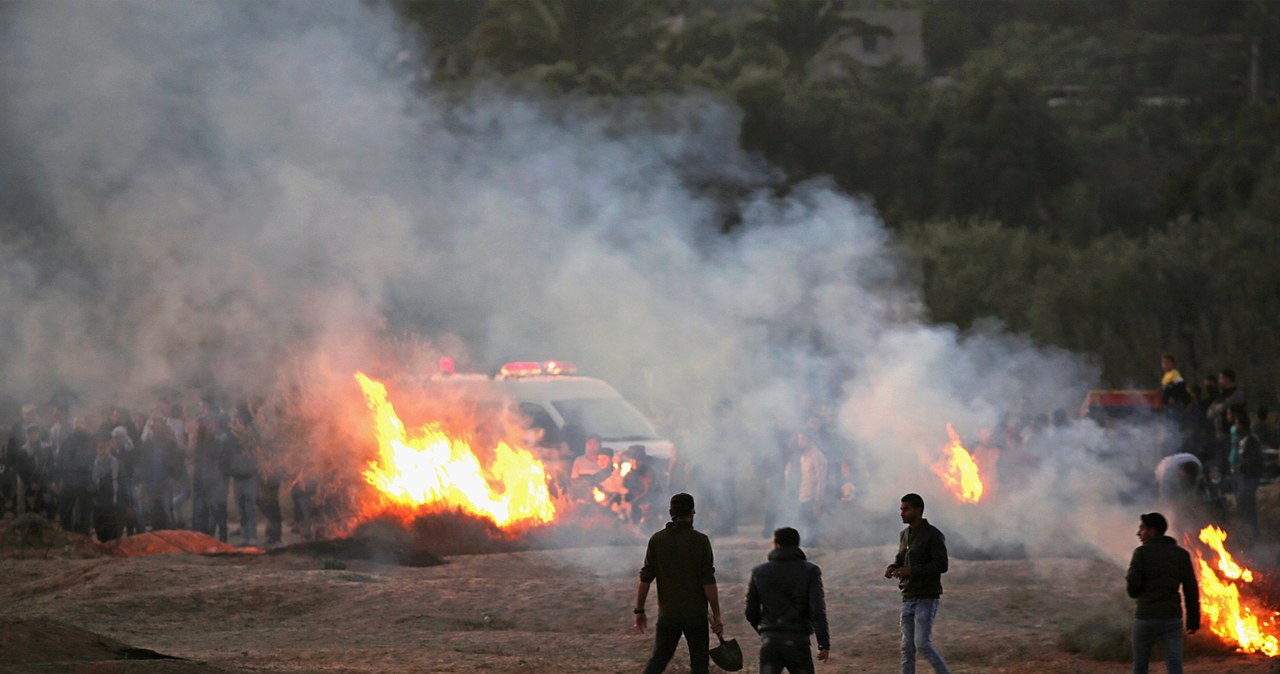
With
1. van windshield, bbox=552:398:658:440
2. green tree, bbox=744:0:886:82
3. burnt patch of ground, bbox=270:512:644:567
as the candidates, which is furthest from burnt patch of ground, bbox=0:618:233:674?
green tree, bbox=744:0:886:82

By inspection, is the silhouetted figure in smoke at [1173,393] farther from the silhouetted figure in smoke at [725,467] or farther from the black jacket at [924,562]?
the black jacket at [924,562]

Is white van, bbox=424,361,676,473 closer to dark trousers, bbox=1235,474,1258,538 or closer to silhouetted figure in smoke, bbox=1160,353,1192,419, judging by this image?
silhouetted figure in smoke, bbox=1160,353,1192,419

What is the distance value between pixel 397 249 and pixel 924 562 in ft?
41.4

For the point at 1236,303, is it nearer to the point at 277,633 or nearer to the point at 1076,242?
the point at 1076,242

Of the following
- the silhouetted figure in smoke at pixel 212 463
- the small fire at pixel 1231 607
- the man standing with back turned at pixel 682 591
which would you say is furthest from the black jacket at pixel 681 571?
the silhouetted figure in smoke at pixel 212 463

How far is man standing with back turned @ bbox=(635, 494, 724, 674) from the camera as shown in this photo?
32.4ft

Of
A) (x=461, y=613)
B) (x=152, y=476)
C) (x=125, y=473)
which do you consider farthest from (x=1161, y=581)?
(x=152, y=476)

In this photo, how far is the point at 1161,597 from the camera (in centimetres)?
1020

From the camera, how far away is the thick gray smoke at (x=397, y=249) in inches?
795

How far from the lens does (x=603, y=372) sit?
2575cm

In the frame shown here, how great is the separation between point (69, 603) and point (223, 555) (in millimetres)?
2910

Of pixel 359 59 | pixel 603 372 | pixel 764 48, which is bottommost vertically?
pixel 603 372

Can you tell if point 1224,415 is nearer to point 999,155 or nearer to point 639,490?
point 639,490

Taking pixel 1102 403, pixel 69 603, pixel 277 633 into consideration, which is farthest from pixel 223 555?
pixel 1102 403
